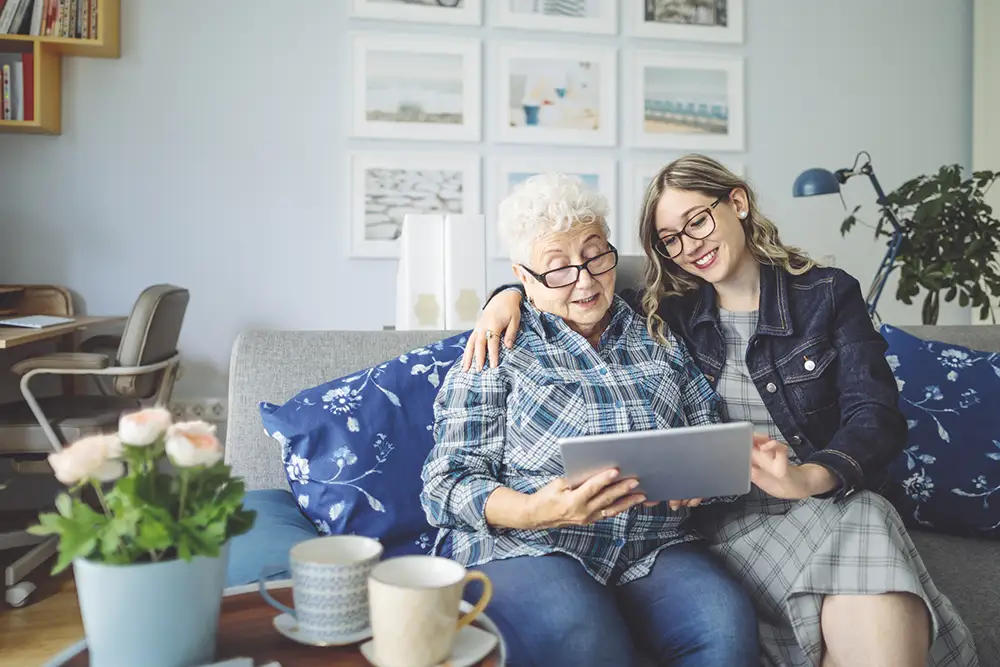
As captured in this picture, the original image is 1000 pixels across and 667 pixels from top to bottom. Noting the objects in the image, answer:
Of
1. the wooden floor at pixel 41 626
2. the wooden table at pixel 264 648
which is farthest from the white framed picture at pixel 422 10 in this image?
the wooden table at pixel 264 648

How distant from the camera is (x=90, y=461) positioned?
68 cm

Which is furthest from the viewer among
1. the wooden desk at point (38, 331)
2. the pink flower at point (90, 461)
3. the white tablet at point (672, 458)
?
the wooden desk at point (38, 331)

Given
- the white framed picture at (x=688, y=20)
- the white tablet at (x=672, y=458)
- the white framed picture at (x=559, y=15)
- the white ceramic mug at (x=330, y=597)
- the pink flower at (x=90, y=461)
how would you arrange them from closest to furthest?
the pink flower at (x=90, y=461)
the white ceramic mug at (x=330, y=597)
the white tablet at (x=672, y=458)
the white framed picture at (x=559, y=15)
the white framed picture at (x=688, y=20)

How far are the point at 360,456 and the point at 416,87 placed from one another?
7.18 feet

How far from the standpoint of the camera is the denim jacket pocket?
53.6 inches

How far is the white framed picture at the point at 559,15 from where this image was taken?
3.20 metres

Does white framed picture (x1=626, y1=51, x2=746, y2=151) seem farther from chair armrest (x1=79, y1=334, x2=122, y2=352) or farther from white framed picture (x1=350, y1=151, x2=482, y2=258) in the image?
chair armrest (x1=79, y1=334, x2=122, y2=352)

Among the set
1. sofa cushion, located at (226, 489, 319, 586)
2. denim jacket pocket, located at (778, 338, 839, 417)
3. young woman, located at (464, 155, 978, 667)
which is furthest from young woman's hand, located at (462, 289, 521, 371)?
denim jacket pocket, located at (778, 338, 839, 417)

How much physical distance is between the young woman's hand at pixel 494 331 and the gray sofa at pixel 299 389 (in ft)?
1.01

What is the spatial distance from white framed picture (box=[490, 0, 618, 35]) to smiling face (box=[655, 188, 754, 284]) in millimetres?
2017

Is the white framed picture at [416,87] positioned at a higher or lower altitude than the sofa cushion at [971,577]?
higher

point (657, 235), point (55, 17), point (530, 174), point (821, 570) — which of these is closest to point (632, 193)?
point (530, 174)

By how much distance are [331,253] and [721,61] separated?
187cm

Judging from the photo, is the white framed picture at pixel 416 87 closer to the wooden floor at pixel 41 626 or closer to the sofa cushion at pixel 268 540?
the wooden floor at pixel 41 626
